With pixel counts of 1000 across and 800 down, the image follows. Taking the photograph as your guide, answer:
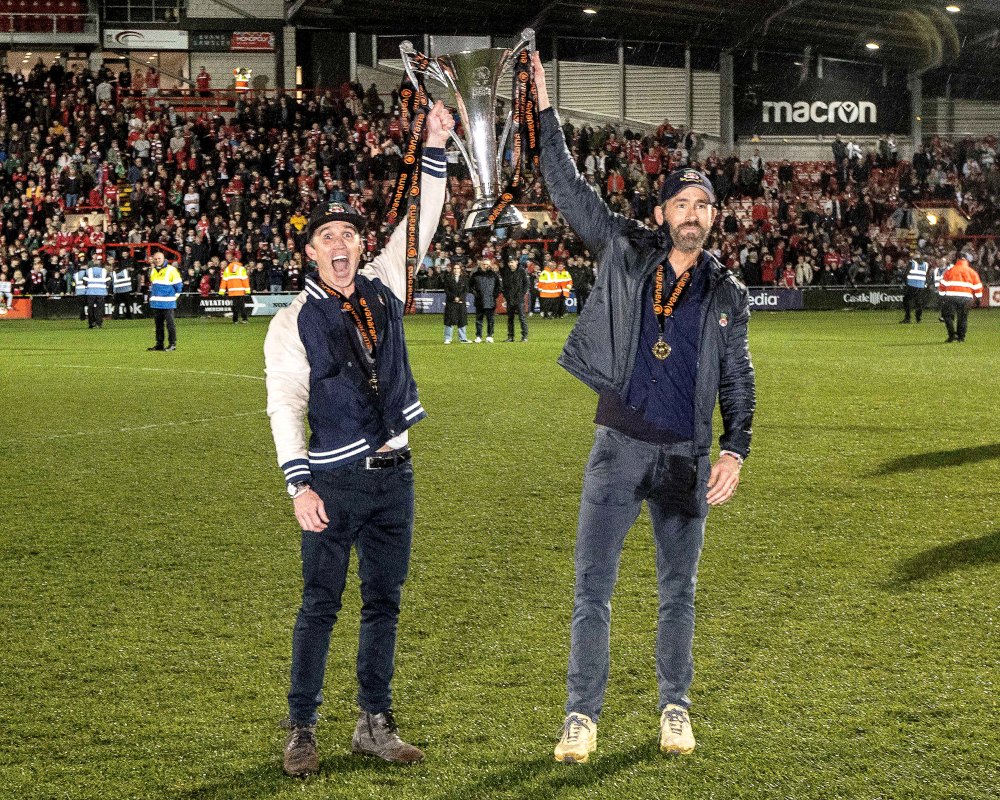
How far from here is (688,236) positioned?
4.86 meters

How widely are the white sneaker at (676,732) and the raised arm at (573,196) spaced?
183 cm

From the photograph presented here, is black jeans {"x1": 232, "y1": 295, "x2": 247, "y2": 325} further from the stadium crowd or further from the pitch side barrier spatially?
the stadium crowd

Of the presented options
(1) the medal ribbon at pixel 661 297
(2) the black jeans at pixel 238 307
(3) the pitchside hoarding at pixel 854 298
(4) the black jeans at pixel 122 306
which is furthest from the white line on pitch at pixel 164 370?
(3) the pitchside hoarding at pixel 854 298

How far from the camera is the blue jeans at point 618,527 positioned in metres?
4.96

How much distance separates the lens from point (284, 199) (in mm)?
41812

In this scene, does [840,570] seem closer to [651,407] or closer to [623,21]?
[651,407]

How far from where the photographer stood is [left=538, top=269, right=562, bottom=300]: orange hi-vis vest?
3697 centimetres

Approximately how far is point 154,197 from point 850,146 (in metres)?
26.0

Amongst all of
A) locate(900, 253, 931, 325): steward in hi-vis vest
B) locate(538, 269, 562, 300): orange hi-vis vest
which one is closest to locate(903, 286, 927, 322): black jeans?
locate(900, 253, 931, 325): steward in hi-vis vest

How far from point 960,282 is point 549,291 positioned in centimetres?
1427

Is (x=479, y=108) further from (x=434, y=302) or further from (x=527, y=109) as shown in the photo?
(x=434, y=302)

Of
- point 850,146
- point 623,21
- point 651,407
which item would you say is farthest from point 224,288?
point 651,407

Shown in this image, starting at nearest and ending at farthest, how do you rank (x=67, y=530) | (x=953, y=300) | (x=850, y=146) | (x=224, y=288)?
(x=67, y=530) < (x=953, y=300) < (x=224, y=288) < (x=850, y=146)

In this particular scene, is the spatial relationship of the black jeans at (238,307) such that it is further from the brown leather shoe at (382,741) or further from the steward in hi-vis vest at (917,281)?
the brown leather shoe at (382,741)
